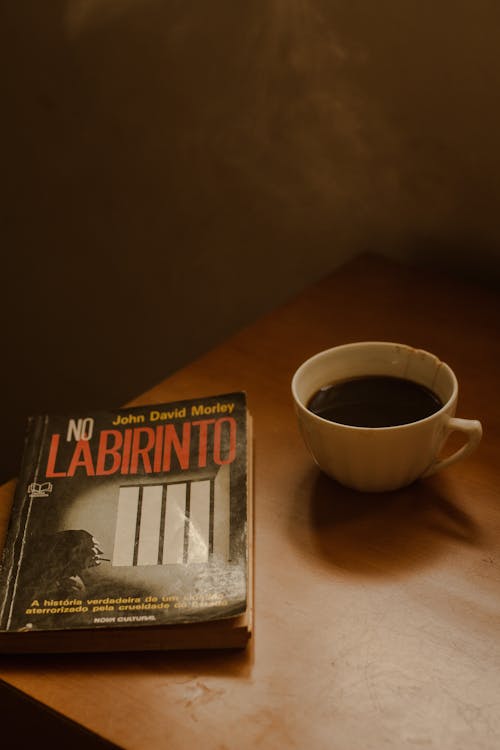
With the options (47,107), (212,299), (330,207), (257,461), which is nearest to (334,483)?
(257,461)

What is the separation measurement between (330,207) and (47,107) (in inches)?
19.8

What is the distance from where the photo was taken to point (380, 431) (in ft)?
1.88

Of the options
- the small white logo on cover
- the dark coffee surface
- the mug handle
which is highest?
the dark coffee surface

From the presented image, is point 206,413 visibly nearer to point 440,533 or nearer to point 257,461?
point 257,461

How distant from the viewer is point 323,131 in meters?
1.00

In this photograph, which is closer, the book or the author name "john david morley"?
the book

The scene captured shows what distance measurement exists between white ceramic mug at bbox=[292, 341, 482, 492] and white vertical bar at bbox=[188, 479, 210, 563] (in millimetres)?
89

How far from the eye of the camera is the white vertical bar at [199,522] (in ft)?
1.86

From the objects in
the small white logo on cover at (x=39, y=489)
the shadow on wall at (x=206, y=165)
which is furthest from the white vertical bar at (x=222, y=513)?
the shadow on wall at (x=206, y=165)

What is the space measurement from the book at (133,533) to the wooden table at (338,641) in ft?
0.07

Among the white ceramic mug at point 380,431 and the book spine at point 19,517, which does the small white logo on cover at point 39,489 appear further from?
the white ceramic mug at point 380,431

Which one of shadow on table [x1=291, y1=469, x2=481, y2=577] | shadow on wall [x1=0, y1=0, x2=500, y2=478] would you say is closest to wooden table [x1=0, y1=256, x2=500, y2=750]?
shadow on table [x1=291, y1=469, x2=481, y2=577]

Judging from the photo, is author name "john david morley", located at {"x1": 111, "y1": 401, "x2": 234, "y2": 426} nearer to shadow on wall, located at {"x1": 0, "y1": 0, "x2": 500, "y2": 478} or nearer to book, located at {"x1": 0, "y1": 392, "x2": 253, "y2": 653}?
→ book, located at {"x1": 0, "y1": 392, "x2": 253, "y2": 653}

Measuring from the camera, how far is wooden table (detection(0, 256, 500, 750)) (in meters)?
0.47
